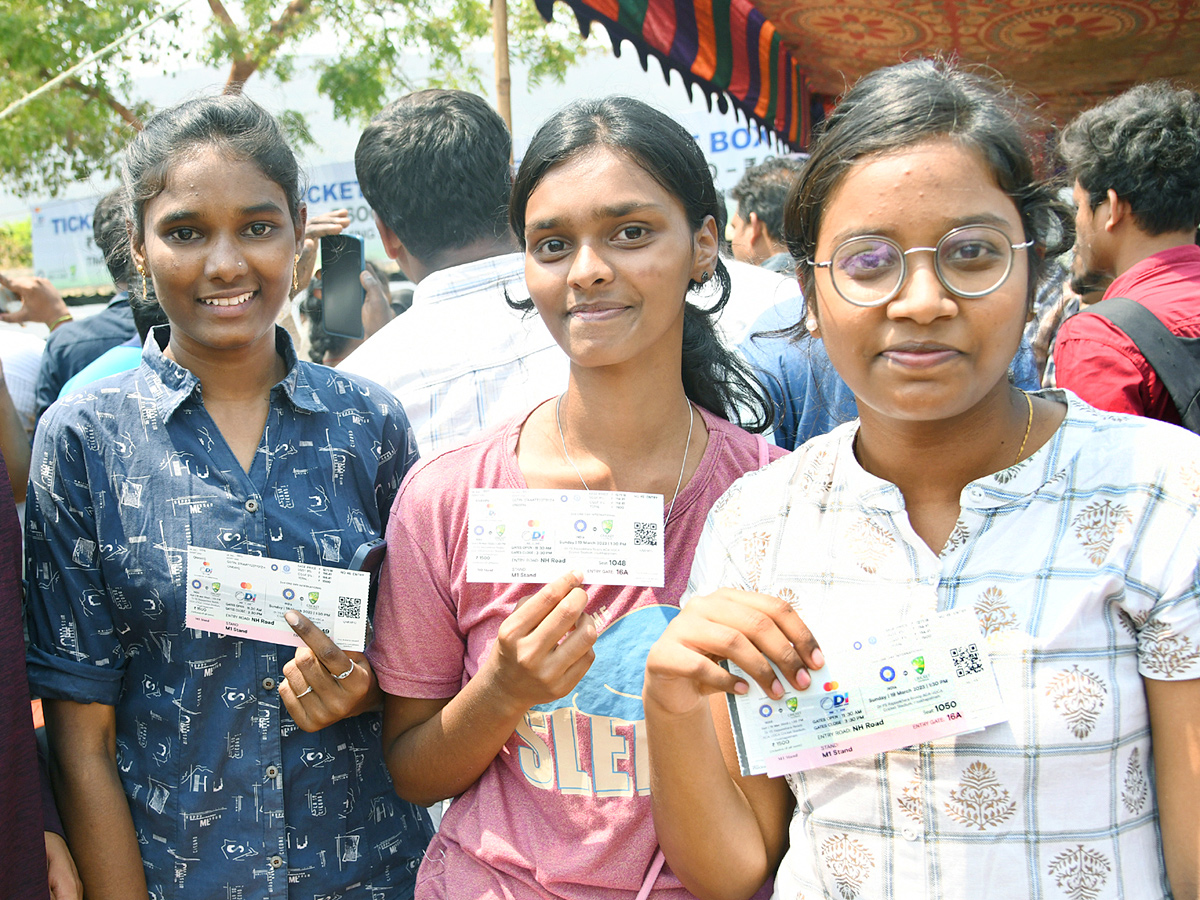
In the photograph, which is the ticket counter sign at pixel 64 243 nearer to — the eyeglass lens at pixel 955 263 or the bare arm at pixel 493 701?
the bare arm at pixel 493 701

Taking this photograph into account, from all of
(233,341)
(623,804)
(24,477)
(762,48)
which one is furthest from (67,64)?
(623,804)

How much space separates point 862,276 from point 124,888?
162cm

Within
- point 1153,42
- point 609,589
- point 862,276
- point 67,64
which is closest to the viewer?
point 862,276

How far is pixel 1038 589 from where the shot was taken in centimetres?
127

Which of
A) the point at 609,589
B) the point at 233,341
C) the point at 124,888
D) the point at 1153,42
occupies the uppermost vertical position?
the point at 1153,42

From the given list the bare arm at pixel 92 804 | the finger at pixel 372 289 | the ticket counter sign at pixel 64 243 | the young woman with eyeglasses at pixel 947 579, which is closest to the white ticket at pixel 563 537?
the young woman with eyeglasses at pixel 947 579

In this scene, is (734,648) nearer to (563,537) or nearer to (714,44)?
(563,537)

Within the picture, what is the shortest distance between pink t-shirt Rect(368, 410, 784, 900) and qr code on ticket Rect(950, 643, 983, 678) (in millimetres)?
532

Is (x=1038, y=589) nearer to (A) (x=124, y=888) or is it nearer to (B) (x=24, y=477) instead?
(A) (x=124, y=888)

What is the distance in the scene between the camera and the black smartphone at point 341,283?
317 cm

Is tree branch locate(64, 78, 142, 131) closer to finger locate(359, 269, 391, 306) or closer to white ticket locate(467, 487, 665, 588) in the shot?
finger locate(359, 269, 391, 306)

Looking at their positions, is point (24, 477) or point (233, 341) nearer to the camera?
point (233, 341)

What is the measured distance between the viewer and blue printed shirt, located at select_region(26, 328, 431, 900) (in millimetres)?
1761

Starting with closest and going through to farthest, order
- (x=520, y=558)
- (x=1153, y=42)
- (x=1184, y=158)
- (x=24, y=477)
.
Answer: (x=520, y=558) → (x=1184, y=158) → (x=24, y=477) → (x=1153, y=42)
